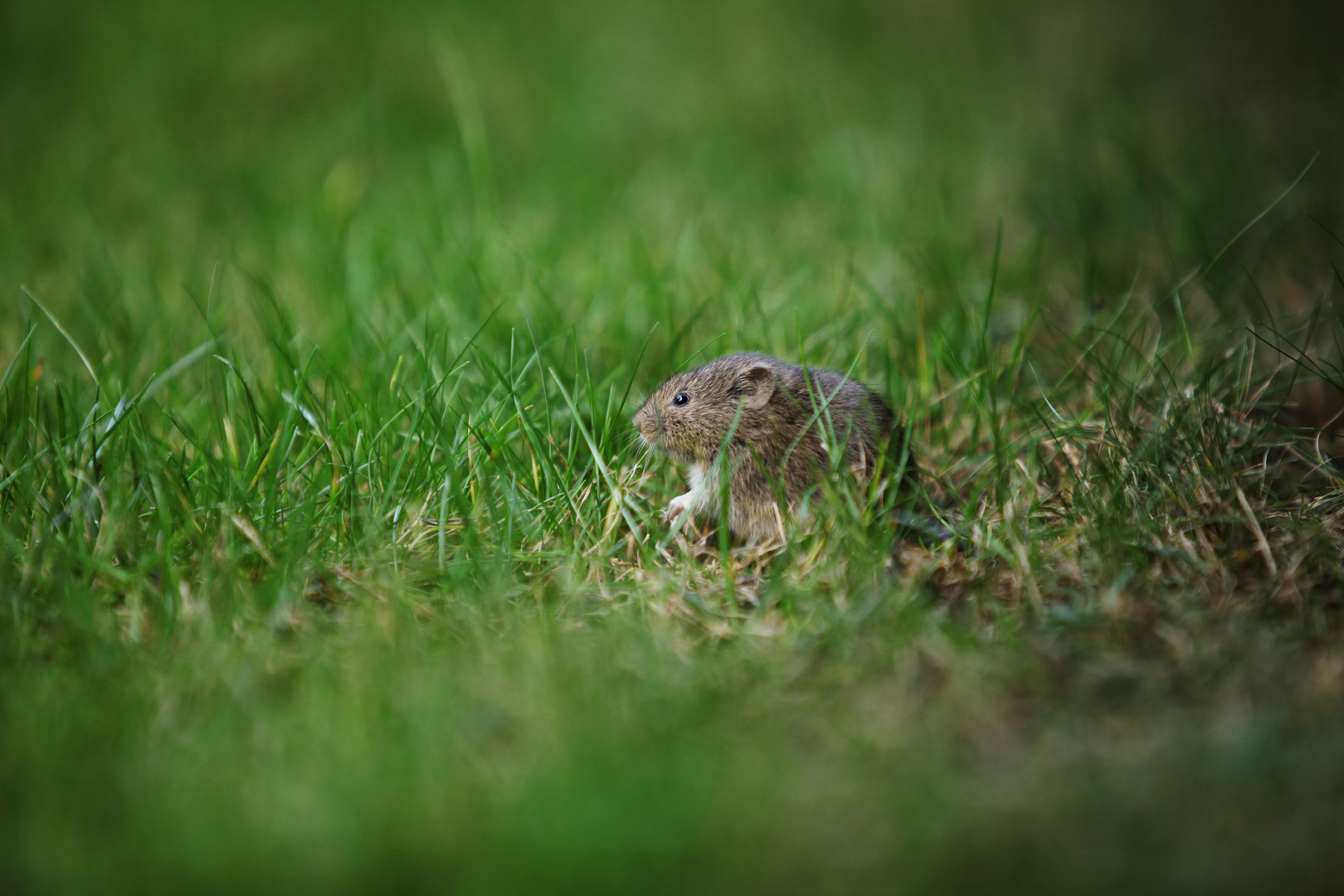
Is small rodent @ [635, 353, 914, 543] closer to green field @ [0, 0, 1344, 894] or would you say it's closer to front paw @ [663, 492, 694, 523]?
front paw @ [663, 492, 694, 523]

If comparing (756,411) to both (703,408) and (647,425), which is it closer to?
(703,408)

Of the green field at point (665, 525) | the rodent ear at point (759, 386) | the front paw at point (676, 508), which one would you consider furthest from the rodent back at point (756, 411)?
the front paw at point (676, 508)

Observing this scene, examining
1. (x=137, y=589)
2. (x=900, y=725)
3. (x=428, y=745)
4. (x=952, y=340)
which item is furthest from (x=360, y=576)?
(x=952, y=340)

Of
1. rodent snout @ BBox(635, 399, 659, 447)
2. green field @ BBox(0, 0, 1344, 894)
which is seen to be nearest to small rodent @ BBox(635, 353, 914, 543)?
rodent snout @ BBox(635, 399, 659, 447)

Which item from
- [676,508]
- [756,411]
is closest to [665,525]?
[676,508]

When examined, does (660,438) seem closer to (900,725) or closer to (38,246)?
(900,725)

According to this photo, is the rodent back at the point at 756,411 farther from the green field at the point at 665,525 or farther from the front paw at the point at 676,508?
the front paw at the point at 676,508
